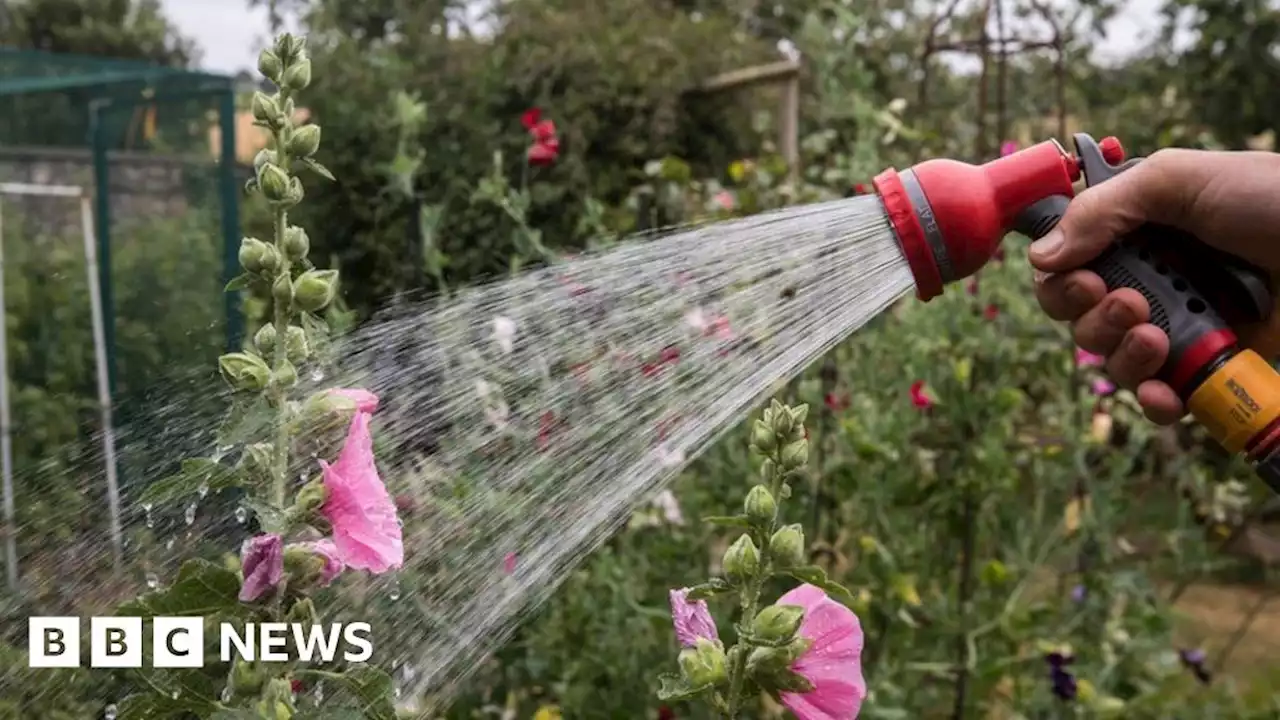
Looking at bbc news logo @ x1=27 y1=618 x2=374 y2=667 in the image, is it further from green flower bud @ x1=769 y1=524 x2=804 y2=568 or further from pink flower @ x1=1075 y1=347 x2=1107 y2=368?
pink flower @ x1=1075 y1=347 x2=1107 y2=368

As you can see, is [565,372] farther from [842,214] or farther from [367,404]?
[367,404]

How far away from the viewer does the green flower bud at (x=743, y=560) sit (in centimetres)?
57

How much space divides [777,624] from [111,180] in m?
3.57

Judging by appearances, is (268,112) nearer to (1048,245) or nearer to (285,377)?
(285,377)

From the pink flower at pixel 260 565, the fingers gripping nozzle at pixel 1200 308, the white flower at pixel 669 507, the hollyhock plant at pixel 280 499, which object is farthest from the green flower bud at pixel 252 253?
the white flower at pixel 669 507

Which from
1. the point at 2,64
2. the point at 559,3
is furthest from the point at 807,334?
the point at 559,3

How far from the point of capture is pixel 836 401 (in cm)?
198

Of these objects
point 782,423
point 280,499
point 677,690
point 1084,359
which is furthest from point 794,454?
point 1084,359

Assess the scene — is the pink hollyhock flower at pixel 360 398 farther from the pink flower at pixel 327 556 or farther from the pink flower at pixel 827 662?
the pink flower at pixel 827 662

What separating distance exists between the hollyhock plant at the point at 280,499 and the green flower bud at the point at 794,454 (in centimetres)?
17

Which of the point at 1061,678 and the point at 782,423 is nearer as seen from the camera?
the point at 782,423

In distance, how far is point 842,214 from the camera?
0.89 m

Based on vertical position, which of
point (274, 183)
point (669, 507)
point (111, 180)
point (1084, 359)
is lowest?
point (669, 507)

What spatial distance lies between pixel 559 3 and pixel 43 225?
6.00 feet
